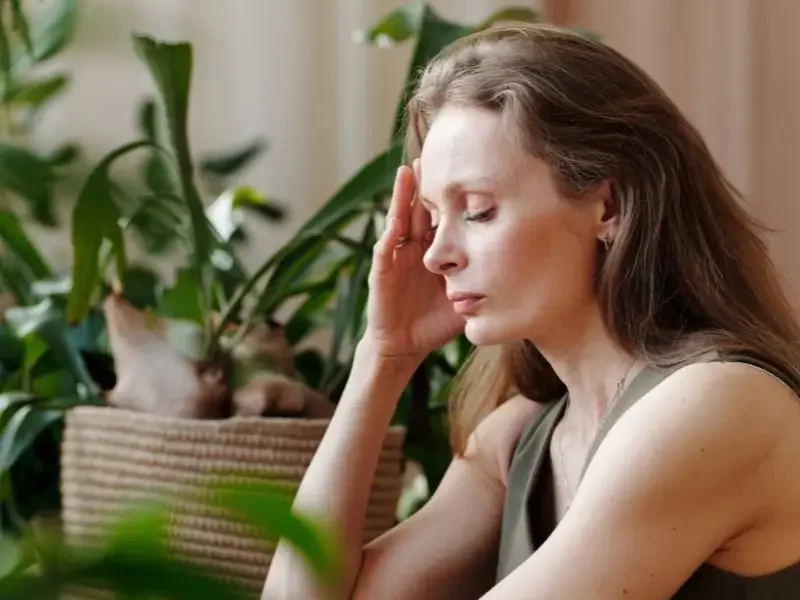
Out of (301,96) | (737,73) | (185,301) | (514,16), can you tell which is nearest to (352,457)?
A: (185,301)

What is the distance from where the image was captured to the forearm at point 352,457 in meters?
0.98

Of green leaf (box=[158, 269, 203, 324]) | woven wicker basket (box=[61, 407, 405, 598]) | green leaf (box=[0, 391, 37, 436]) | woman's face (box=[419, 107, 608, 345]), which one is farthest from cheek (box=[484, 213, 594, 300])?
green leaf (box=[0, 391, 37, 436])

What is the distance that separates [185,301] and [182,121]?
20 cm

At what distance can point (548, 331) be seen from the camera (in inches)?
33.8

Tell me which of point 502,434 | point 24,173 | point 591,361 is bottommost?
point 502,434

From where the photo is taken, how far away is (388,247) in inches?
39.5

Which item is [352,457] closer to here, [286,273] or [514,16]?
[286,273]

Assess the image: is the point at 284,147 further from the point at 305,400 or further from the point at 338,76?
the point at 305,400

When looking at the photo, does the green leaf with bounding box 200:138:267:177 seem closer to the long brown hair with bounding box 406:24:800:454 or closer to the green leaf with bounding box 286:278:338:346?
the green leaf with bounding box 286:278:338:346

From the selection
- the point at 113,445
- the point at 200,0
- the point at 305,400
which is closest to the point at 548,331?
the point at 305,400

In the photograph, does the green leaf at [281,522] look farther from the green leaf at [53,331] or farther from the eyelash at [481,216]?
the green leaf at [53,331]

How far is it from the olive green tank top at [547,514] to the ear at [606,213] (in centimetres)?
11

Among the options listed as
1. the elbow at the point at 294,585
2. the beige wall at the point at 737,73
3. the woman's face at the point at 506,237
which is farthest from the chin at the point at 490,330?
the beige wall at the point at 737,73

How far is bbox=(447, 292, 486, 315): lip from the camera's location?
85 cm
